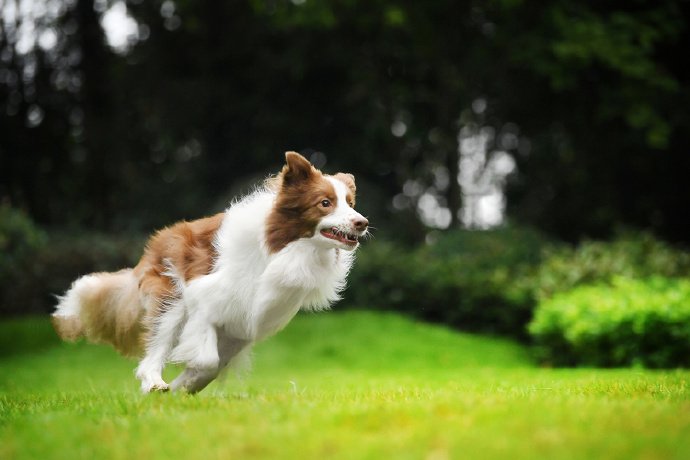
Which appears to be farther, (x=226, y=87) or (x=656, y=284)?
(x=226, y=87)

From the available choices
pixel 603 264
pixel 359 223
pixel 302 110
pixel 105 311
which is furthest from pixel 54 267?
pixel 359 223

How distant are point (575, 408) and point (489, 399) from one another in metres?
0.70

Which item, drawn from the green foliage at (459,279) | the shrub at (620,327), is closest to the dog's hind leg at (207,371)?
the shrub at (620,327)

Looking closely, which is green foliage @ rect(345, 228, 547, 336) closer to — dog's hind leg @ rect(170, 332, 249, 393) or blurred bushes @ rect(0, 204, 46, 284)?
blurred bushes @ rect(0, 204, 46, 284)

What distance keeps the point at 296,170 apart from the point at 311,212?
14.1 inches

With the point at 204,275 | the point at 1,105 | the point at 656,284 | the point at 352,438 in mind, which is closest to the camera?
the point at 352,438

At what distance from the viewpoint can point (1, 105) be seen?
23.9 metres

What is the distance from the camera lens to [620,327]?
11.9 m

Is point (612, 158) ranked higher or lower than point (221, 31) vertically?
lower

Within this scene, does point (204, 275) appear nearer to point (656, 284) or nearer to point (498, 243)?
point (656, 284)

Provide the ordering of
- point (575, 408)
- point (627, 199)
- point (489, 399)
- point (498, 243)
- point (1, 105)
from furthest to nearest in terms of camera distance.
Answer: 1. point (627, 199)
2. point (1, 105)
3. point (498, 243)
4. point (489, 399)
5. point (575, 408)

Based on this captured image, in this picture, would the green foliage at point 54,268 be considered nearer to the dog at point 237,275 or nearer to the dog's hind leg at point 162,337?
the dog at point 237,275

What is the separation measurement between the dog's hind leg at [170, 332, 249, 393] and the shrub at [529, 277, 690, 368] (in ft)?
21.6

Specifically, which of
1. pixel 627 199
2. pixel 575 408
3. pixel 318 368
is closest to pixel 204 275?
pixel 575 408
